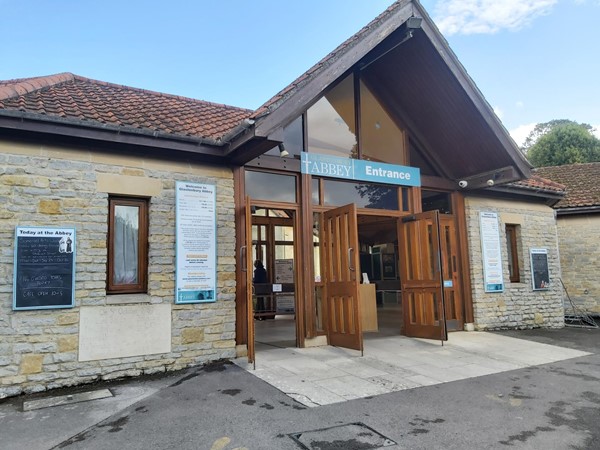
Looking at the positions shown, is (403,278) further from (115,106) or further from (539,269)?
(115,106)

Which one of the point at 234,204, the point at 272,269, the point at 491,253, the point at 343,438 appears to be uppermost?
the point at 234,204

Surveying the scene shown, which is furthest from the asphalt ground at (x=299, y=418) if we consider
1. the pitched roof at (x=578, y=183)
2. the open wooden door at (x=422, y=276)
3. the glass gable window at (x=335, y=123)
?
the pitched roof at (x=578, y=183)

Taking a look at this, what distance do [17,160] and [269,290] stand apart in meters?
8.17

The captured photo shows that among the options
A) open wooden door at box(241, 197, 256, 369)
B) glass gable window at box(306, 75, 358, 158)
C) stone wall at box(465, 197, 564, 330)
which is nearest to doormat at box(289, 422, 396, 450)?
open wooden door at box(241, 197, 256, 369)

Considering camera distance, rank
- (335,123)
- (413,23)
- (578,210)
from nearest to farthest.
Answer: (413,23) → (335,123) → (578,210)

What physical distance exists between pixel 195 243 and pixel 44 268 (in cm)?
197

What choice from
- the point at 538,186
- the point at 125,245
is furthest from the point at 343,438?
the point at 538,186

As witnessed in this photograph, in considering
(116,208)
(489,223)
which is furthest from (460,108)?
(116,208)

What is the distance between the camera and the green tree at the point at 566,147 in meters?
27.6

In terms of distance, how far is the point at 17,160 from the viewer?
222 inches

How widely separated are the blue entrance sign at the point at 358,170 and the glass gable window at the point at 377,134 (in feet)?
0.70

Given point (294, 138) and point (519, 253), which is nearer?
point (294, 138)

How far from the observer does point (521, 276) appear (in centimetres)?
1074

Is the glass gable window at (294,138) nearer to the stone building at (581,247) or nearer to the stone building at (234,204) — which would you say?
the stone building at (234,204)
